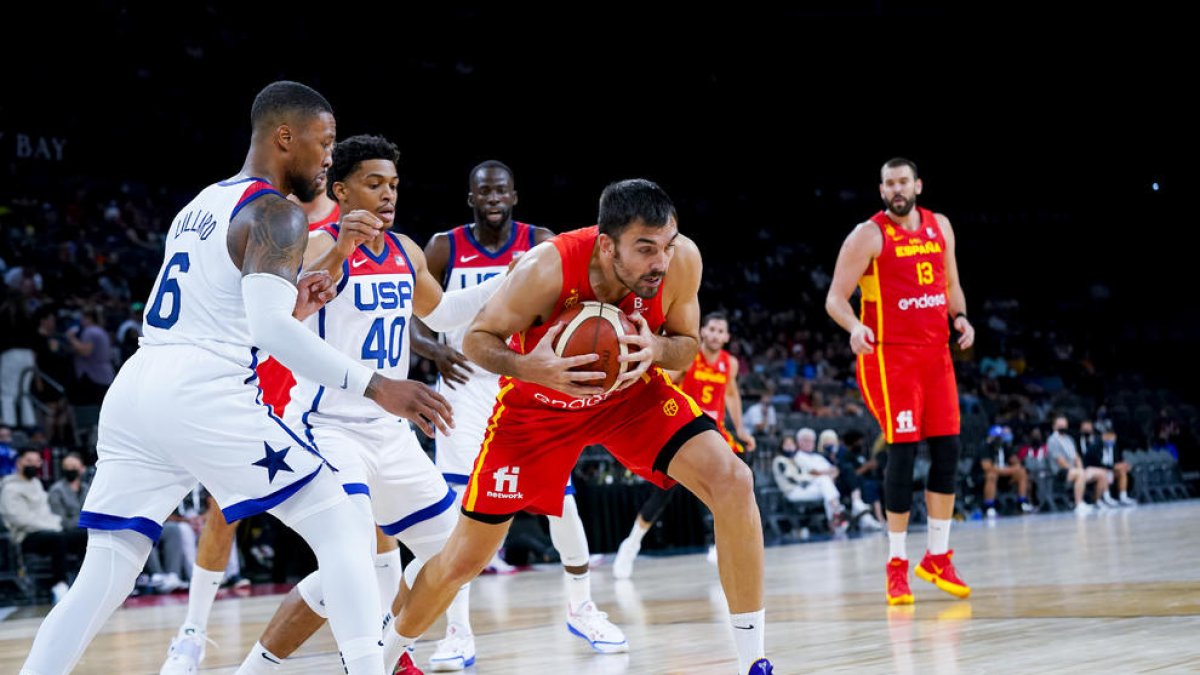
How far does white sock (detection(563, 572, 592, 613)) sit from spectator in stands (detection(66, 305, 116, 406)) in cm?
800

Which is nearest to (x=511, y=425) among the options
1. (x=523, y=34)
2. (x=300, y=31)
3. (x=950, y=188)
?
(x=300, y=31)

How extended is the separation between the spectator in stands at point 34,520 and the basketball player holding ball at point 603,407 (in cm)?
678

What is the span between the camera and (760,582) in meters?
4.17

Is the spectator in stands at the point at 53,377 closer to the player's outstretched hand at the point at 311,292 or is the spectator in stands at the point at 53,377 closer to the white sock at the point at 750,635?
the player's outstretched hand at the point at 311,292

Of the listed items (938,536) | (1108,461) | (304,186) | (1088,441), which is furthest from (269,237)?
(1108,461)

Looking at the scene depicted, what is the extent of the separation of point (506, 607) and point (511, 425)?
401 centimetres

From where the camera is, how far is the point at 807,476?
15.1m

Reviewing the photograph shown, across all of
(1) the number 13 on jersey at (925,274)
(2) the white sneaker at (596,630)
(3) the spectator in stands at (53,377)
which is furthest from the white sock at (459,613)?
(3) the spectator in stands at (53,377)

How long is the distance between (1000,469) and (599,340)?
50.1ft

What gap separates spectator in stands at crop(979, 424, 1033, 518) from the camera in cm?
1786

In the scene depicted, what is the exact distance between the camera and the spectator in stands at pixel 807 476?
589 inches

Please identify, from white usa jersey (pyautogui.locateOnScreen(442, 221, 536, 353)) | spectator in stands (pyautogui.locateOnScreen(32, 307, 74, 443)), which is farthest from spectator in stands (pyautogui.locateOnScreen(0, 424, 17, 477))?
white usa jersey (pyautogui.locateOnScreen(442, 221, 536, 353))

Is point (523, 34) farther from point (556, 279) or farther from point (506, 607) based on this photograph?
point (556, 279)

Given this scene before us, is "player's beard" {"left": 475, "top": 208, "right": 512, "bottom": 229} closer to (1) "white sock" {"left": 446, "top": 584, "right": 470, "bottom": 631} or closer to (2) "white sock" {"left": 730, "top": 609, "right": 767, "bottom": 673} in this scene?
(1) "white sock" {"left": 446, "top": 584, "right": 470, "bottom": 631}
